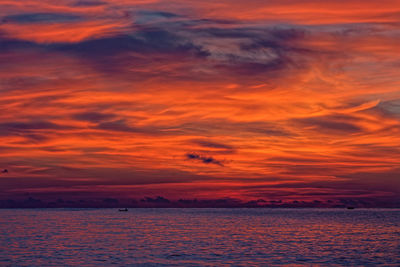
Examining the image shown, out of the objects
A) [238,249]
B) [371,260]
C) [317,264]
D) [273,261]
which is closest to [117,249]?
[238,249]

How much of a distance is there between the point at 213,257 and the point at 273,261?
981 cm

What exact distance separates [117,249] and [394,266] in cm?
4522

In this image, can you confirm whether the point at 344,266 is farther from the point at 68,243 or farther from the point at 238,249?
the point at 68,243

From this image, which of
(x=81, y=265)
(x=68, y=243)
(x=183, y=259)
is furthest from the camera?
(x=68, y=243)

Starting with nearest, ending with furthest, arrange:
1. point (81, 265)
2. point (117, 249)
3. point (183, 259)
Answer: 1. point (81, 265)
2. point (183, 259)
3. point (117, 249)

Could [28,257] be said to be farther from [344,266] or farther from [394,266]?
[394,266]

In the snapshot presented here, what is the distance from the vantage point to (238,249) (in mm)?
93125

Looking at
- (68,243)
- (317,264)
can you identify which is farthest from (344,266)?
(68,243)

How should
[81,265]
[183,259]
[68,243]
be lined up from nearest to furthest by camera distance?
1. [81,265]
2. [183,259]
3. [68,243]

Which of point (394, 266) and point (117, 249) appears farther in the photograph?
point (117, 249)

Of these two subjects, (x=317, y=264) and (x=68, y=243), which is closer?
(x=317, y=264)

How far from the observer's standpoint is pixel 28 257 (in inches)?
3206

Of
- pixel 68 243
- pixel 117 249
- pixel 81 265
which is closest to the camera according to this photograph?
pixel 81 265

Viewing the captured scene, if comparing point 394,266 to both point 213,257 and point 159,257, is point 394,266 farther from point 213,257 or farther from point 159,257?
point 159,257
